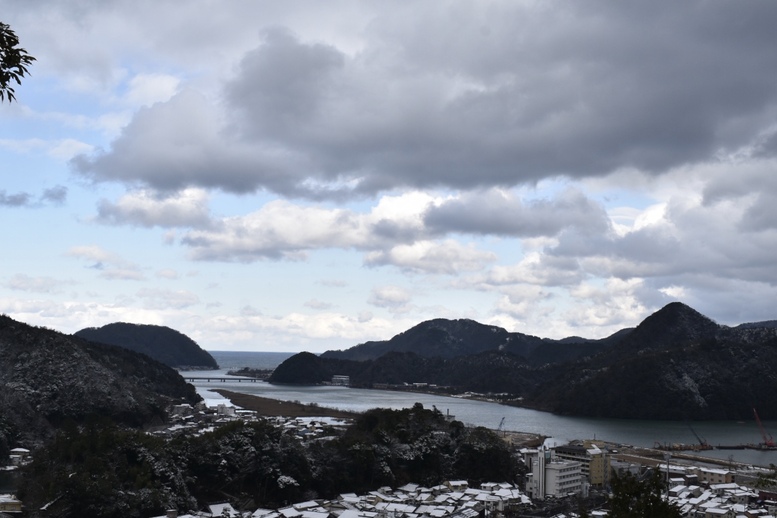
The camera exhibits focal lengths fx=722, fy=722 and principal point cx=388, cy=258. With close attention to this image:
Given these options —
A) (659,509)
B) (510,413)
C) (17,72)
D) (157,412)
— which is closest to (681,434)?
(510,413)

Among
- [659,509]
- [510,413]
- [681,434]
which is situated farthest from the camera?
[510,413]

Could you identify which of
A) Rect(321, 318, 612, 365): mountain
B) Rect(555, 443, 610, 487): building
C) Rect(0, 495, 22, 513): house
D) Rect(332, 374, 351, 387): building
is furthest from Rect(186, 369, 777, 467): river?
Rect(321, 318, 612, 365): mountain

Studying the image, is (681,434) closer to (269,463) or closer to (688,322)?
(269,463)

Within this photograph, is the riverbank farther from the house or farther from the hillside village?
the house

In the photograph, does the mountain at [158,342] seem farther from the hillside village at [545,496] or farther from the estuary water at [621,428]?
the hillside village at [545,496]

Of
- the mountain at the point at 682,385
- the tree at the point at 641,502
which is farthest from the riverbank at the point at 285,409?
the tree at the point at 641,502

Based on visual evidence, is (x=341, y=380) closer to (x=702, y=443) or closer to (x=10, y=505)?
(x=702, y=443)

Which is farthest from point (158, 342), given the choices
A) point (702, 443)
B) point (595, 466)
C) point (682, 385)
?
point (595, 466)
